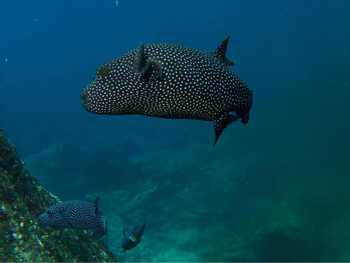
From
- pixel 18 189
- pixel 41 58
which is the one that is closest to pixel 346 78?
pixel 18 189

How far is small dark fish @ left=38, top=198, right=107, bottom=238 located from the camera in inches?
265

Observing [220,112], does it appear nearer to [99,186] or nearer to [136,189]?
[136,189]

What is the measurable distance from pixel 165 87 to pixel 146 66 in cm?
28

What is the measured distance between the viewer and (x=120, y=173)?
98.0 ft

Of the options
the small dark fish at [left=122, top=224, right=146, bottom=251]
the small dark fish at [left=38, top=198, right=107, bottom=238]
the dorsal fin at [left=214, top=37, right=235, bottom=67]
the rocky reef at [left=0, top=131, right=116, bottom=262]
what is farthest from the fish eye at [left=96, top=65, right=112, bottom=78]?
the small dark fish at [left=122, top=224, right=146, bottom=251]

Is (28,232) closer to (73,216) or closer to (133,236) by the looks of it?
(73,216)

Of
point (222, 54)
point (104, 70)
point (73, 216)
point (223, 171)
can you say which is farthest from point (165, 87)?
point (223, 171)

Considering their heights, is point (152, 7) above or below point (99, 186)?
above

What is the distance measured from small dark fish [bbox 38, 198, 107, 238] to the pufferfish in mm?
3124

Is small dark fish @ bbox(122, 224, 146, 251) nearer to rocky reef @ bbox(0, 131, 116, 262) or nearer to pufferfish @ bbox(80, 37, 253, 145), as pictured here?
rocky reef @ bbox(0, 131, 116, 262)

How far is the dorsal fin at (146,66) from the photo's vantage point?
3.85 meters

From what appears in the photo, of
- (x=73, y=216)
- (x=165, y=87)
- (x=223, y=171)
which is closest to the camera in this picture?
(x=165, y=87)

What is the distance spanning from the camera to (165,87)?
13.4 feet

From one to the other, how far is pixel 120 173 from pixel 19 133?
2488cm
